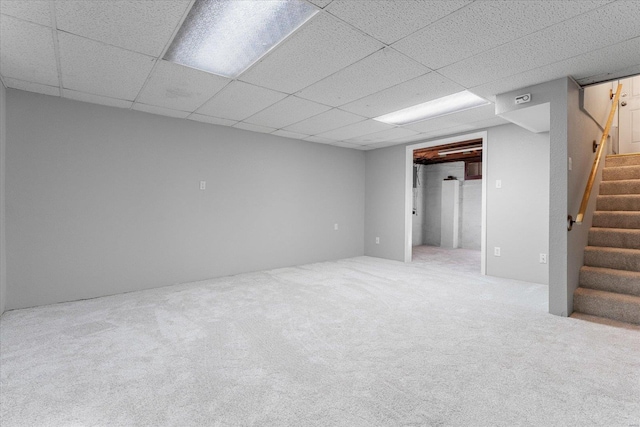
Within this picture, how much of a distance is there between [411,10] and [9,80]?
3.85 m

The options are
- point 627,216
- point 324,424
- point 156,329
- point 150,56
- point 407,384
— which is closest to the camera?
point 324,424

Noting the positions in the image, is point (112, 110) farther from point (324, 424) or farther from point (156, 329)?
point (324, 424)

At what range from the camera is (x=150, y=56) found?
2.54m

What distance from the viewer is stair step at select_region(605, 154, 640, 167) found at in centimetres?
434

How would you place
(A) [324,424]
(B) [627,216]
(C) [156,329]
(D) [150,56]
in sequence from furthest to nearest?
(B) [627,216], (C) [156,329], (D) [150,56], (A) [324,424]

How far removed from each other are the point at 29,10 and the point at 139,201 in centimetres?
244

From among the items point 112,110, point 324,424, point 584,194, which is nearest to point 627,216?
point 584,194

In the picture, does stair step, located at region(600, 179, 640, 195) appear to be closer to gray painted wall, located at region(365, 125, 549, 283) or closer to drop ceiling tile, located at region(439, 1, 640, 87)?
gray painted wall, located at region(365, 125, 549, 283)

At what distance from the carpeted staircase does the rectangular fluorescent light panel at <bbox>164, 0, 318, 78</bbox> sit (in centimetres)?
370

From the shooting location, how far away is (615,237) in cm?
346

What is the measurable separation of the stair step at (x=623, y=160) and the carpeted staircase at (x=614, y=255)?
0.5 inches

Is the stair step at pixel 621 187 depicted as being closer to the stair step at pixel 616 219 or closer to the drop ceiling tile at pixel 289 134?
the stair step at pixel 616 219

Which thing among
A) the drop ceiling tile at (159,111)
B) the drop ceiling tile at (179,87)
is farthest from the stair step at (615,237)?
the drop ceiling tile at (159,111)

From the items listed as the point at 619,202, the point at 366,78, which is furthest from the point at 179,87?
the point at 619,202
